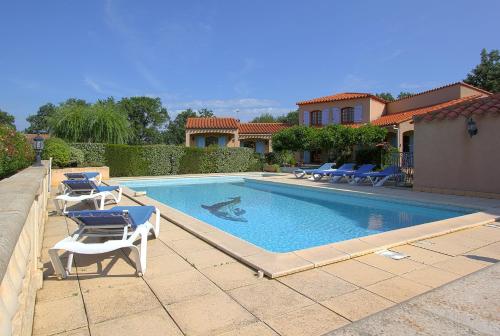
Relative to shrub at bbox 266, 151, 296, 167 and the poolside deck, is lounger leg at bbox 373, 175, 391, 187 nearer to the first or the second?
the poolside deck

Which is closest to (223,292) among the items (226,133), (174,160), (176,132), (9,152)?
(9,152)

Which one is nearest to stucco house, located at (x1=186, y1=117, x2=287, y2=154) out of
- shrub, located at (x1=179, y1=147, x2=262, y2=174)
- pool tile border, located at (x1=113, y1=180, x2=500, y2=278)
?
shrub, located at (x1=179, y1=147, x2=262, y2=174)

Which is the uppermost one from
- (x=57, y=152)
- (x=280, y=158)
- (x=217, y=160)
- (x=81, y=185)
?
(x=57, y=152)

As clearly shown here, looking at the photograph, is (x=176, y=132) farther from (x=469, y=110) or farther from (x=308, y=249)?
(x=308, y=249)

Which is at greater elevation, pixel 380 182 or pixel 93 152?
pixel 93 152

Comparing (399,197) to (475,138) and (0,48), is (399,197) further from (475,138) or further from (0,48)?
(0,48)

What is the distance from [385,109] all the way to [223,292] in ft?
91.1

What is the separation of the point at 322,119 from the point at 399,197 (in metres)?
20.7

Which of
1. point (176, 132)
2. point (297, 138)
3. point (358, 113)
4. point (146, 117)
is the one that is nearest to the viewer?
point (297, 138)

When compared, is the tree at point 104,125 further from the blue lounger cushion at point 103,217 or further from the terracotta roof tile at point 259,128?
the blue lounger cushion at point 103,217

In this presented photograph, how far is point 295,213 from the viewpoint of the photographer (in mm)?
9945

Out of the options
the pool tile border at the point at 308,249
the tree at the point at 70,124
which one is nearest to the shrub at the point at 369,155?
the pool tile border at the point at 308,249

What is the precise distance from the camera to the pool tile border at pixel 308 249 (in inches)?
158

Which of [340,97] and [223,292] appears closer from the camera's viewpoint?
[223,292]
